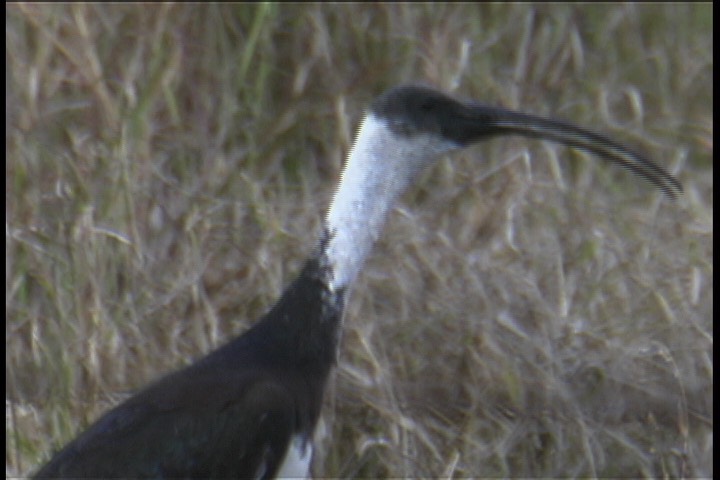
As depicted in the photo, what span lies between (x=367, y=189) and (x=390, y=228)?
113 centimetres

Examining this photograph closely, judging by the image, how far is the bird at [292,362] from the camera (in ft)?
8.97

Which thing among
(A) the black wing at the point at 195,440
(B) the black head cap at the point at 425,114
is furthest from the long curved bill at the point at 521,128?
(A) the black wing at the point at 195,440

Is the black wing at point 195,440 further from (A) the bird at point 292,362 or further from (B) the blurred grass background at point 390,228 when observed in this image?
(B) the blurred grass background at point 390,228

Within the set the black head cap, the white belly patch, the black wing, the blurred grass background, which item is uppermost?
the black head cap

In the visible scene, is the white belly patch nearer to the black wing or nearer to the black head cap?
the black wing

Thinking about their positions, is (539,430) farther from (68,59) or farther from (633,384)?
(68,59)

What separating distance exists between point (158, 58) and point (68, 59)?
0.82 feet

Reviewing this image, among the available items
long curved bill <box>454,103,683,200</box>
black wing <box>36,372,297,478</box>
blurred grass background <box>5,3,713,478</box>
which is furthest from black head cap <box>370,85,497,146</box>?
blurred grass background <box>5,3,713,478</box>

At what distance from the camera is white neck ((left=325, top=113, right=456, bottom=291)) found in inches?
115

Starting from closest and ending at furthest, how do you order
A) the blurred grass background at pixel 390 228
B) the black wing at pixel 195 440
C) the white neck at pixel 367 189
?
1. the black wing at pixel 195 440
2. the white neck at pixel 367 189
3. the blurred grass background at pixel 390 228

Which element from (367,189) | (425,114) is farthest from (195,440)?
(425,114)

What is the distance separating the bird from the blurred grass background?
2.29 feet

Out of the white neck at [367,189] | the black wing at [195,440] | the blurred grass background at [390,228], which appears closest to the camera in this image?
the black wing at [195,440]

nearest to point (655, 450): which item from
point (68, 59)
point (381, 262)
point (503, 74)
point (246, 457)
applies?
point (381, 262)
